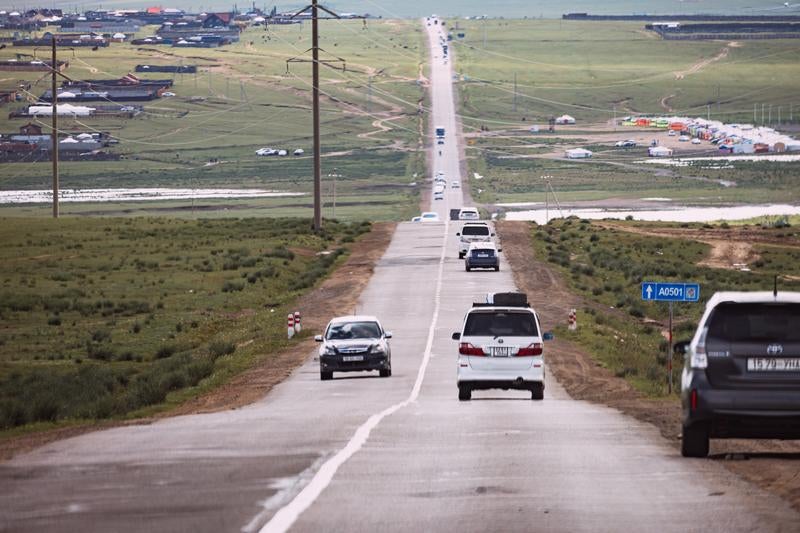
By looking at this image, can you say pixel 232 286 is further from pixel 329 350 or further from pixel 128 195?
pixel 128 195

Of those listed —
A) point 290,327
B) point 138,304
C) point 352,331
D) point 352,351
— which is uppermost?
point 352,331

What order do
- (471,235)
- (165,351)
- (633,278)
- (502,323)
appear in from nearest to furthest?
1. (502,323)
2. (165,351)
3. (633,278)
4. (471,235)

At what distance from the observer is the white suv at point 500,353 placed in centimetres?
3148

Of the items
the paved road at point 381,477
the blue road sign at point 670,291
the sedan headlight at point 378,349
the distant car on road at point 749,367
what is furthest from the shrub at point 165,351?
the distant car on road at point 749,367

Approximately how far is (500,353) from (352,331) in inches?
327

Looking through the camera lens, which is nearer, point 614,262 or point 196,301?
point 196,301

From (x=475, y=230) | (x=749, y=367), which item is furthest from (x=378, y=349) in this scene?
(x=475, y=230)

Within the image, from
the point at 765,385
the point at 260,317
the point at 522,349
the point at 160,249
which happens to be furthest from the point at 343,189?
the point at 765,385

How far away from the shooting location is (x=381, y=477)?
56.7ft

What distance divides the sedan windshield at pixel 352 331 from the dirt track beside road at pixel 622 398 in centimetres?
446

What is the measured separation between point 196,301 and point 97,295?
5105 millimetres

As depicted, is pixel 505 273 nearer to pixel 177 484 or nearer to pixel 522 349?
pixel 522 349

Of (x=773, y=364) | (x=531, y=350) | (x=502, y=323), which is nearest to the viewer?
(x=773, y=364)

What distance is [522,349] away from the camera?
104 ft
